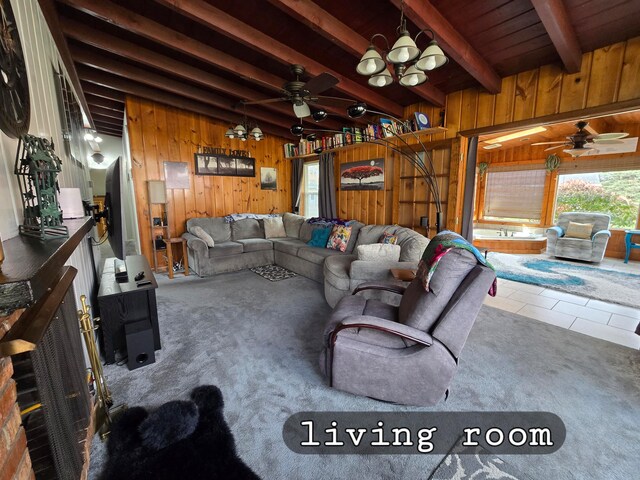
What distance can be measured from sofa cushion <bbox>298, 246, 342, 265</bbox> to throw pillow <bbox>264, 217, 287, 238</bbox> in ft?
3.75

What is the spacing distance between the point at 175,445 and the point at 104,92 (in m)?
4.95

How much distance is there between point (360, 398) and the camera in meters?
1.78

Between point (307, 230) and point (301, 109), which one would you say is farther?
point (307, 230)

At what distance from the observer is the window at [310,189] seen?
6.02 meters

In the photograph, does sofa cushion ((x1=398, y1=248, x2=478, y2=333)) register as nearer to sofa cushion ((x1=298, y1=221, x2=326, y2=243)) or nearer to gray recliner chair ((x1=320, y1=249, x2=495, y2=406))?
gray recliner chair ((x1=320, y1=249, x2=495, y2=406))

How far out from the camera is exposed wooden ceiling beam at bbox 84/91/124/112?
4.56 m

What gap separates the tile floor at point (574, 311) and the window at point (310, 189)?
3806mm

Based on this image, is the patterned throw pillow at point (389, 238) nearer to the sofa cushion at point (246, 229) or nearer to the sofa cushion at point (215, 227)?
the sofa cushion at point (246, 229)

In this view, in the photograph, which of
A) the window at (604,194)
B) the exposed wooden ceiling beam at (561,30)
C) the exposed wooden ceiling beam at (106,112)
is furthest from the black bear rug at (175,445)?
the window at (604,194)

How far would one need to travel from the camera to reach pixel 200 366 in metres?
2.09

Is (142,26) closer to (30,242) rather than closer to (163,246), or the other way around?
(30,242)

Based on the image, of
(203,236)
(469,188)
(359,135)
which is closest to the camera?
(469,188)

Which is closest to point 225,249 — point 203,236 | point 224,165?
point 203,236

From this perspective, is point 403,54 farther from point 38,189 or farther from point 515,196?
point 515,196
